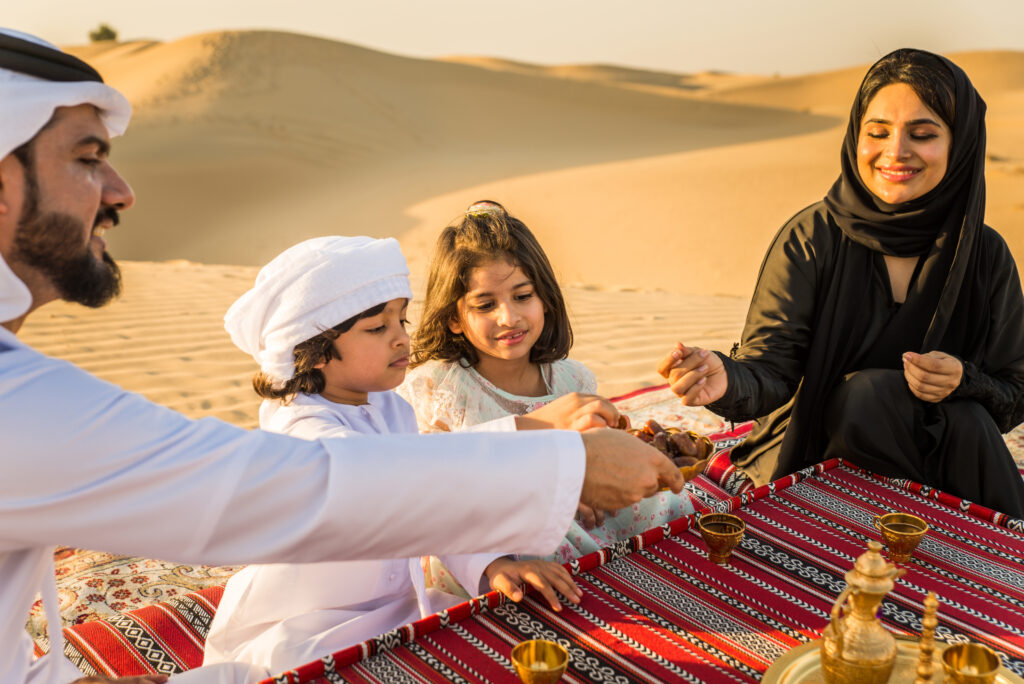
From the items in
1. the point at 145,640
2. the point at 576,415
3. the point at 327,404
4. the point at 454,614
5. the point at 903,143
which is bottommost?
the point at 145,640

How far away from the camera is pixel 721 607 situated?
2.13 m

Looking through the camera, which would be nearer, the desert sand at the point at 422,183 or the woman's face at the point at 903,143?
the woman's face at the point at 903,143

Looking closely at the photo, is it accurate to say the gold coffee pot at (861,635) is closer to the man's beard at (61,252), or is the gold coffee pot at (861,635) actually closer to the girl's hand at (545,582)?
the girl's hand at (545,582)

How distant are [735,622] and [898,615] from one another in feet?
1.37

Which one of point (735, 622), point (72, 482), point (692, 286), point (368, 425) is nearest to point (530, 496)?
point (735, 622)

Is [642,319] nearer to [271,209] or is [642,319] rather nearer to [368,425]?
[368,425]

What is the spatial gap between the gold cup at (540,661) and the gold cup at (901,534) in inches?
43.8

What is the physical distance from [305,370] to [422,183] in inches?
914

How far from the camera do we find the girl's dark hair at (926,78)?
344cm

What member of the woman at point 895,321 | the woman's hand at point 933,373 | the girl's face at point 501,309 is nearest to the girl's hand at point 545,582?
the woman at point 895,321

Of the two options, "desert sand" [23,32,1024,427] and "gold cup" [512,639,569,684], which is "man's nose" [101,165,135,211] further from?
"desert sand" [23,32,1024,427]

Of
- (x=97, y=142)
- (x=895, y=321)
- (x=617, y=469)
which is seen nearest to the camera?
(x=97, y=142)

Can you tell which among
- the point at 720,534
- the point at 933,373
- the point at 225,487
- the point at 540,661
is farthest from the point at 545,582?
A: the point at 933,373

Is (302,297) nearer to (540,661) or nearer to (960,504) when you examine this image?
(540,661)
